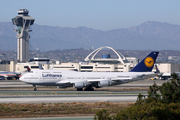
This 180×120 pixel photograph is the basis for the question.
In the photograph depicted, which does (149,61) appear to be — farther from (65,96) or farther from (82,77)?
(65,96)

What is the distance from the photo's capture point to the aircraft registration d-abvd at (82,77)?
227 ft

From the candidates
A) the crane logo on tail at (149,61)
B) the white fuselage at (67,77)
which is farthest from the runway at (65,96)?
the crane logo on tail at (149,61)

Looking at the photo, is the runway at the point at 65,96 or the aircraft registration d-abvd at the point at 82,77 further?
the aircraft registration d-abvd at the point at 82,77

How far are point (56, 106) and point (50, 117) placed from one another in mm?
7533

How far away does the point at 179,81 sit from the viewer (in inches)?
1024

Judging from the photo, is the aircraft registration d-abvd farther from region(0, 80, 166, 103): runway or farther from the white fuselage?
region(0, 80, 166, 103): runway

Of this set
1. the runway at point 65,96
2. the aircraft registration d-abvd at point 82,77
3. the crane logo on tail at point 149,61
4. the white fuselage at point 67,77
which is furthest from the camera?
the crane logo on tail at point 149,61

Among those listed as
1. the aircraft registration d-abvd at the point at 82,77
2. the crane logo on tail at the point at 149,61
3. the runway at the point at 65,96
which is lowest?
the runway at the point at 65,96

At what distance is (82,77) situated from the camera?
72.4 m

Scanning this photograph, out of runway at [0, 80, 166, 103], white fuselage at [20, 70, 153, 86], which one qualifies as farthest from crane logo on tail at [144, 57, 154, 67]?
runway at [0, 80, 166, 103]

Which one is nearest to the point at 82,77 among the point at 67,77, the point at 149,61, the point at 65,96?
the point at 67,77

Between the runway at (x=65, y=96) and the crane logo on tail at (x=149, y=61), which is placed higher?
the crane logo on tail at (x=149, y=61)

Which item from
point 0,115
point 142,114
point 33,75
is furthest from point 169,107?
point 33,75

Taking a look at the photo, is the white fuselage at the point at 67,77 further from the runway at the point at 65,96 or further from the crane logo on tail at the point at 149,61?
the runway at the point at 65,96
